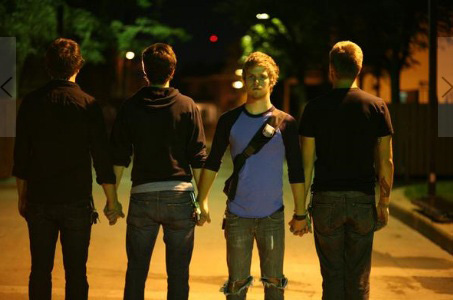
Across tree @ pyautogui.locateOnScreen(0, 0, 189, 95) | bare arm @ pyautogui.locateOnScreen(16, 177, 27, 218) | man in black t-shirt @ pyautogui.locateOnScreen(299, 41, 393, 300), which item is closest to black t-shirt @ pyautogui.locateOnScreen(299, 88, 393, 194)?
man in black t-shirt @ pyautogui.locateOnScreen(299, 41, 393, 300)

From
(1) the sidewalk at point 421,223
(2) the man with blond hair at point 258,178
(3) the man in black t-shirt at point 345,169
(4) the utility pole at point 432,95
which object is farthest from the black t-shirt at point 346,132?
(4) the utility pole at point 432,95

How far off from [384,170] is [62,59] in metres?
2.19

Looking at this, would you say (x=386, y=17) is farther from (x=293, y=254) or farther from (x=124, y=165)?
(x=124, y=165)

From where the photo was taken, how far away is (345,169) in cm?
474

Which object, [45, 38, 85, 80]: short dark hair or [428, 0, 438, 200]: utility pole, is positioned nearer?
[45, 38, 85, 80]: short dark hair

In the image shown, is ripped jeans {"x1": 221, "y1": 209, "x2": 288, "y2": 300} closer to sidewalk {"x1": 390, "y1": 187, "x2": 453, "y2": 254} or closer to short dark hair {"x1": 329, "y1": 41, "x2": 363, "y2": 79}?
short dark hair {"x1": 329, "y1": 41, "x2": 363, "y2": 79}

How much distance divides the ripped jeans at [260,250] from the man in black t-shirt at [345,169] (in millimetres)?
356

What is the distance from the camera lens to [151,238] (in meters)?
4.67

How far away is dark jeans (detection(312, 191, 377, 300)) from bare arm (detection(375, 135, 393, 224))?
0.24 feet

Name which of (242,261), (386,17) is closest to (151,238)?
(242,261)

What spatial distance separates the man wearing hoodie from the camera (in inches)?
181

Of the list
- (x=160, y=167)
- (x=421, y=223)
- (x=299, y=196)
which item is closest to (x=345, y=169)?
(x=299, y=196)

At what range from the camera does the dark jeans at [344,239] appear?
4758 mm

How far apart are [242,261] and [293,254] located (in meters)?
4.09
